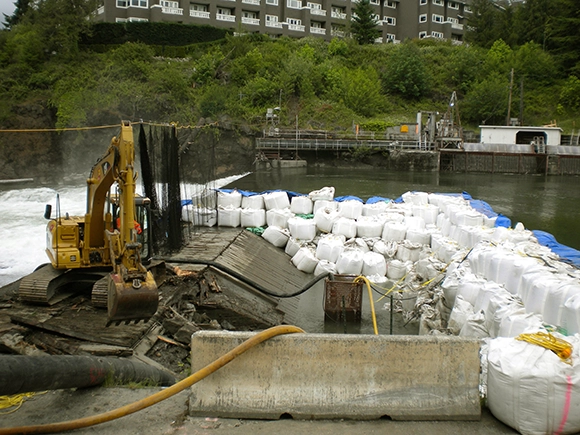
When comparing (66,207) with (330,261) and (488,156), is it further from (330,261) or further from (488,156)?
(488,156)

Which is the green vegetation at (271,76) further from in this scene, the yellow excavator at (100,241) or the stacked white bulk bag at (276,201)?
the yellow excavator at (100,241)

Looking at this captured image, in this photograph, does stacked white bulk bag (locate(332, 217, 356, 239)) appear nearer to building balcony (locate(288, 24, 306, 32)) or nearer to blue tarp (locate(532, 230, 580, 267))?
blue tarp (locate(532, 230, 580, 267))

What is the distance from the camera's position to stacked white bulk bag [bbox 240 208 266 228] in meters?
15.1

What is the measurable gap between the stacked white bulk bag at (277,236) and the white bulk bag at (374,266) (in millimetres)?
2749

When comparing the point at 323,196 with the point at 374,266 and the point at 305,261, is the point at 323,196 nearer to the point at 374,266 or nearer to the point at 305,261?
→ the point at 305,261

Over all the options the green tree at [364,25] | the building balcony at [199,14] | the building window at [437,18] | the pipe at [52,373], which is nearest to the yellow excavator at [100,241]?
the pipe at [52,373]

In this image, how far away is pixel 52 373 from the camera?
399 cm

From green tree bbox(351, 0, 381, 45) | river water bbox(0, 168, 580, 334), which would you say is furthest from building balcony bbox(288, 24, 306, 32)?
river water bbox(0, 168, 580, 334)

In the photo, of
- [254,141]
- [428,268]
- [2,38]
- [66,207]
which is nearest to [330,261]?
[428,268]

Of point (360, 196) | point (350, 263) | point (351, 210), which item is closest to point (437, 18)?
point (360, 196)

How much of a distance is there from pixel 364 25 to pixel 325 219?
46633 millimetres

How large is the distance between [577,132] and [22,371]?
1780 inches

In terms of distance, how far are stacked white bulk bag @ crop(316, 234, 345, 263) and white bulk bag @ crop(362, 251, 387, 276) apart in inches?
34.7

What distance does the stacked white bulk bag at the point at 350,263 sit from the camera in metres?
12.3
